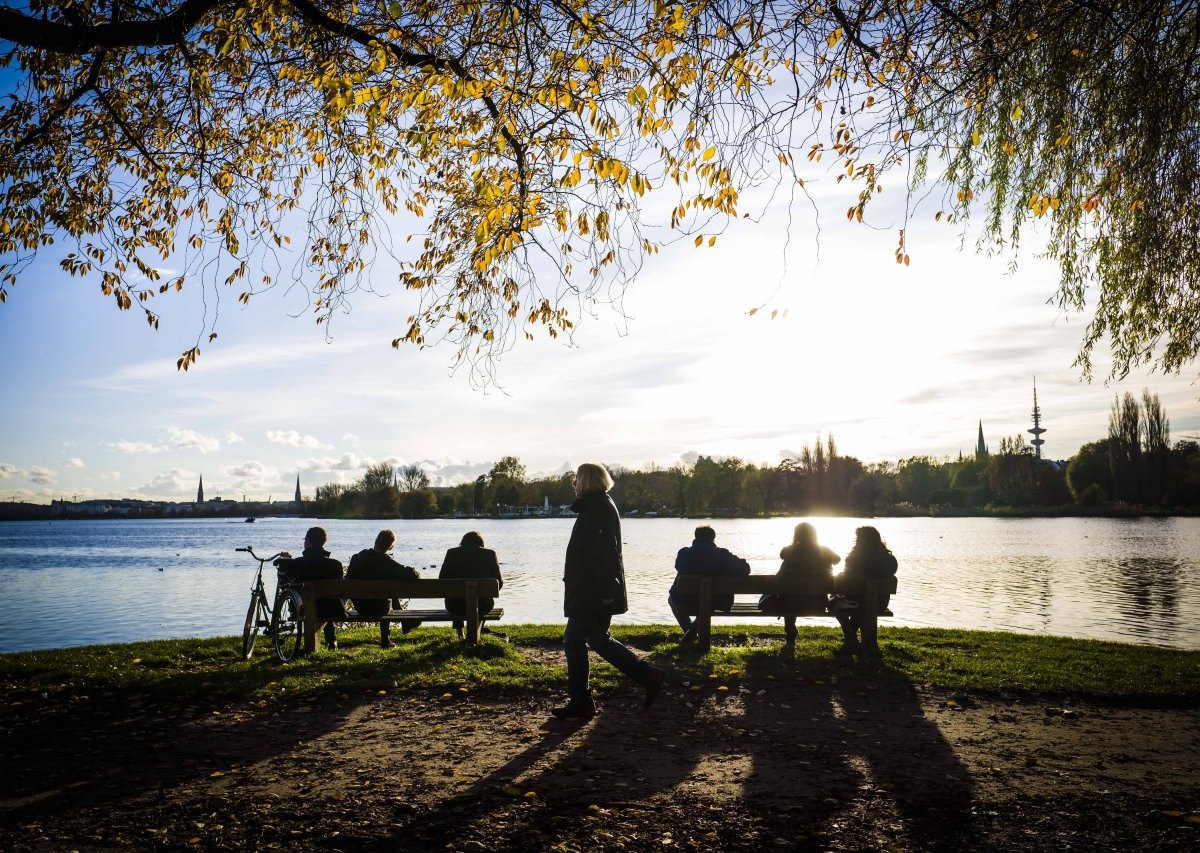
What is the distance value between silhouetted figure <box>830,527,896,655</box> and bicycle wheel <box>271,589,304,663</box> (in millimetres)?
6223

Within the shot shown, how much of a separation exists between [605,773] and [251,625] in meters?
6.20

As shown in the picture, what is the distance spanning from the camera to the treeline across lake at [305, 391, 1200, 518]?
8206 centimetres

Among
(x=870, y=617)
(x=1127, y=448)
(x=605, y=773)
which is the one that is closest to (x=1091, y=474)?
(x=1127, y=448)

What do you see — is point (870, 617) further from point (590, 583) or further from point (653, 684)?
point (590, 583)

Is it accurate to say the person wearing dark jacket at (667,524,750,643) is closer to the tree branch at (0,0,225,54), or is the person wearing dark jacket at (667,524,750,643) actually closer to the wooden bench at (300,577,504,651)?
the wooden bench at (300,577,504,651)

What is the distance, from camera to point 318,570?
31.6 feet

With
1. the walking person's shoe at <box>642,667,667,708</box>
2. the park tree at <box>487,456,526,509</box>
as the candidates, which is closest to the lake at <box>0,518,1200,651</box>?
the walking person's shoe at <box>642,667,667,708</box>

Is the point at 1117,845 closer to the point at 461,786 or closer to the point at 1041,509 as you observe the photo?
the point at 461,786

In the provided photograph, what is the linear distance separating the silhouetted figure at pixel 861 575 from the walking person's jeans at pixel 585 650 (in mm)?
3676

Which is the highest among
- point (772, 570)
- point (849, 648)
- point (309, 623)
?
point (309, 623)

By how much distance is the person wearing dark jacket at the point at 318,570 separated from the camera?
945cm

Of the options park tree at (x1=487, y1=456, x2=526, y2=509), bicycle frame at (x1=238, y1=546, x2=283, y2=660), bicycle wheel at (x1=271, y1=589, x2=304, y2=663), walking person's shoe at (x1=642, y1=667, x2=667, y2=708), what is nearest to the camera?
walking person's shoe at (x1=642, y1=667, x2=667, y2=708)

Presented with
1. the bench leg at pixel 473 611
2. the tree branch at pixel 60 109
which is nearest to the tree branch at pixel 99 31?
the tree branch at pixel 60 109

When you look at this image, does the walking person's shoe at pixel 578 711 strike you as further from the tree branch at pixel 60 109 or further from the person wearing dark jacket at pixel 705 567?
the tree branch at pixel 60 109
